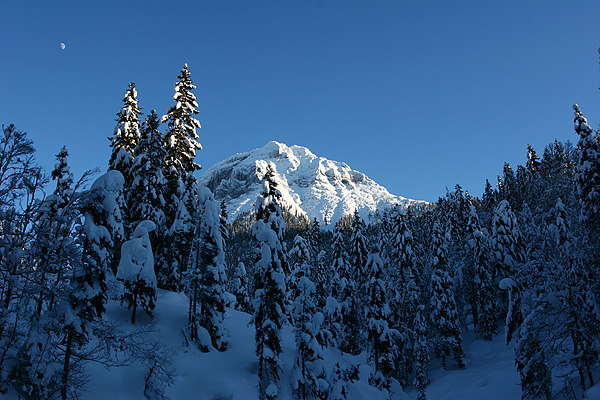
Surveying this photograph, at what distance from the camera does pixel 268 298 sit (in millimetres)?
22547

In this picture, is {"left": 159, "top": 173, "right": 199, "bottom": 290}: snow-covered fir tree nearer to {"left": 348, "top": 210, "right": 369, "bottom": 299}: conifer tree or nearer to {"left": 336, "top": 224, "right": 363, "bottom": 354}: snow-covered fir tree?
{"left": 336, "top": 224, "right": 363, "bottom": 354}: snow-covered fir tree

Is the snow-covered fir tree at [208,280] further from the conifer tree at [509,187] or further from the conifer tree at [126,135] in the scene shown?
the conifer tree at [509,187]

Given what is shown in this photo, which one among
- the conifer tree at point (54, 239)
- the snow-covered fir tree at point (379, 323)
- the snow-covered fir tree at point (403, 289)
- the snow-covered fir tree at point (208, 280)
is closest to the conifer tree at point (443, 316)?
the snow-covered fir tree at point (403, 289)

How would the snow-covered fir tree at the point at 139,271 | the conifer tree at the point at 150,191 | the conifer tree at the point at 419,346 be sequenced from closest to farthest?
the snow-covered fir tree at the point at 139,271 < the conifer tree at the point at 150,191 < the conifer tree at the point at 419,346

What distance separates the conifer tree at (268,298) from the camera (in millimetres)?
21547

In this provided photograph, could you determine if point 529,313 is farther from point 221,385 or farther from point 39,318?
point 39,318

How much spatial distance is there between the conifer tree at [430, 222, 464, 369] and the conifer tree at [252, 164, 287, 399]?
24170 millimetres

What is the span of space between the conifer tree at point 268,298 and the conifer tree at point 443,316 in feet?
79.3

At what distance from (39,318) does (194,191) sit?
54.0ft

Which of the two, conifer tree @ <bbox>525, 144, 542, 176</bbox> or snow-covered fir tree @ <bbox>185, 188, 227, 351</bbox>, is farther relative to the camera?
conifer tree @ <bbox>525, 144, 542, 176</bbox>

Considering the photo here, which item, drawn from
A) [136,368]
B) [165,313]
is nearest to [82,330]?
[136,368]

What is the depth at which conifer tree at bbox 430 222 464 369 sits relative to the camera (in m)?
39.8

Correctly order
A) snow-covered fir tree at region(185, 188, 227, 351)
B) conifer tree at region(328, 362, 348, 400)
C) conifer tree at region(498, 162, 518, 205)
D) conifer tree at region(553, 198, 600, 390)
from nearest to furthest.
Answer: conifer tree at region(553, 198, 600, 390)
conifer tree at region(328, 362, 348, 400)
snow-covered fir tree at region(185, 188, 227, 351)
conifer tree at region(498, 162, 518, 205)

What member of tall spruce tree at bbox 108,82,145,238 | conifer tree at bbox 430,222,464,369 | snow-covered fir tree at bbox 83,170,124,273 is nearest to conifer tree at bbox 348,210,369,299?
conifer tree at bbox 430,222,464,369
